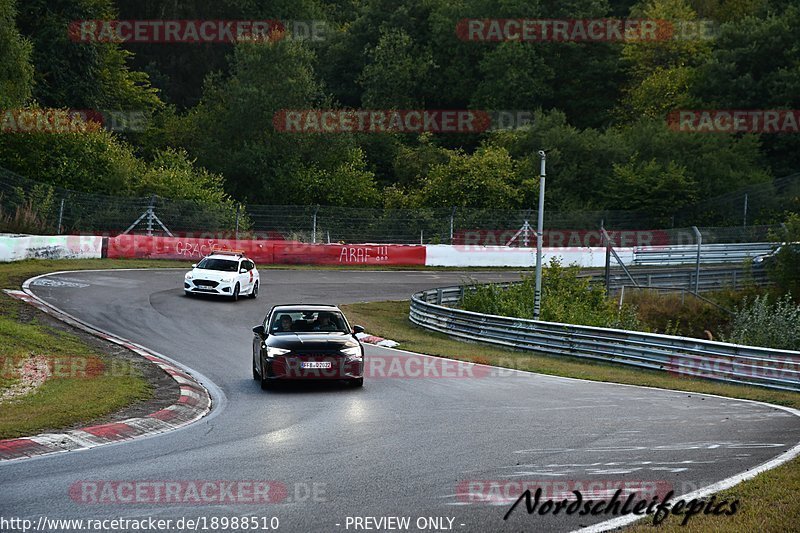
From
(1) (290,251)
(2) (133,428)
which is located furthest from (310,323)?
(1) (290,251)

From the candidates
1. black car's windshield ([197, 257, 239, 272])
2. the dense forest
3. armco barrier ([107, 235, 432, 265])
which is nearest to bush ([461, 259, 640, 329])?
black car's windshield ([197, 257, 239, 272])

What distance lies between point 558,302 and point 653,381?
34.4 feet

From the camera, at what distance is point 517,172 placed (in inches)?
2381

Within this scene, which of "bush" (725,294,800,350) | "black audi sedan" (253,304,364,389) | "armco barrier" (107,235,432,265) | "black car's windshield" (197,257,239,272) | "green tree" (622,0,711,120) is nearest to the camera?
A: "black audi sedan" (253,304,364,389)

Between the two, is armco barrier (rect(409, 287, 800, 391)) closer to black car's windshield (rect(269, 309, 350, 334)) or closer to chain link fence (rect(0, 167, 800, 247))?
black car's windshield (rect(269, 309, 350, 334))

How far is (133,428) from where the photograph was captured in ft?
41.5

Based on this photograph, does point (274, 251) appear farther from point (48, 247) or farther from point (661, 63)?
point (661, 63)

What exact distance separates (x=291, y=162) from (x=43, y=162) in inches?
678

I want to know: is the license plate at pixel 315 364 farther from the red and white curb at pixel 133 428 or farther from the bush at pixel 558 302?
the bush at pixel 558 302

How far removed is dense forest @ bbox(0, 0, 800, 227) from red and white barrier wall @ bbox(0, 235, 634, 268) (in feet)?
31.5

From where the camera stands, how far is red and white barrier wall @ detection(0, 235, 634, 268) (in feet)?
122

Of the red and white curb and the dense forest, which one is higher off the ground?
the dense forest

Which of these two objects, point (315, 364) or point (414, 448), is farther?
point (315, 364)

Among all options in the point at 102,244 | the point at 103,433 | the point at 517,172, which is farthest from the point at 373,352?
the point at 517,172
